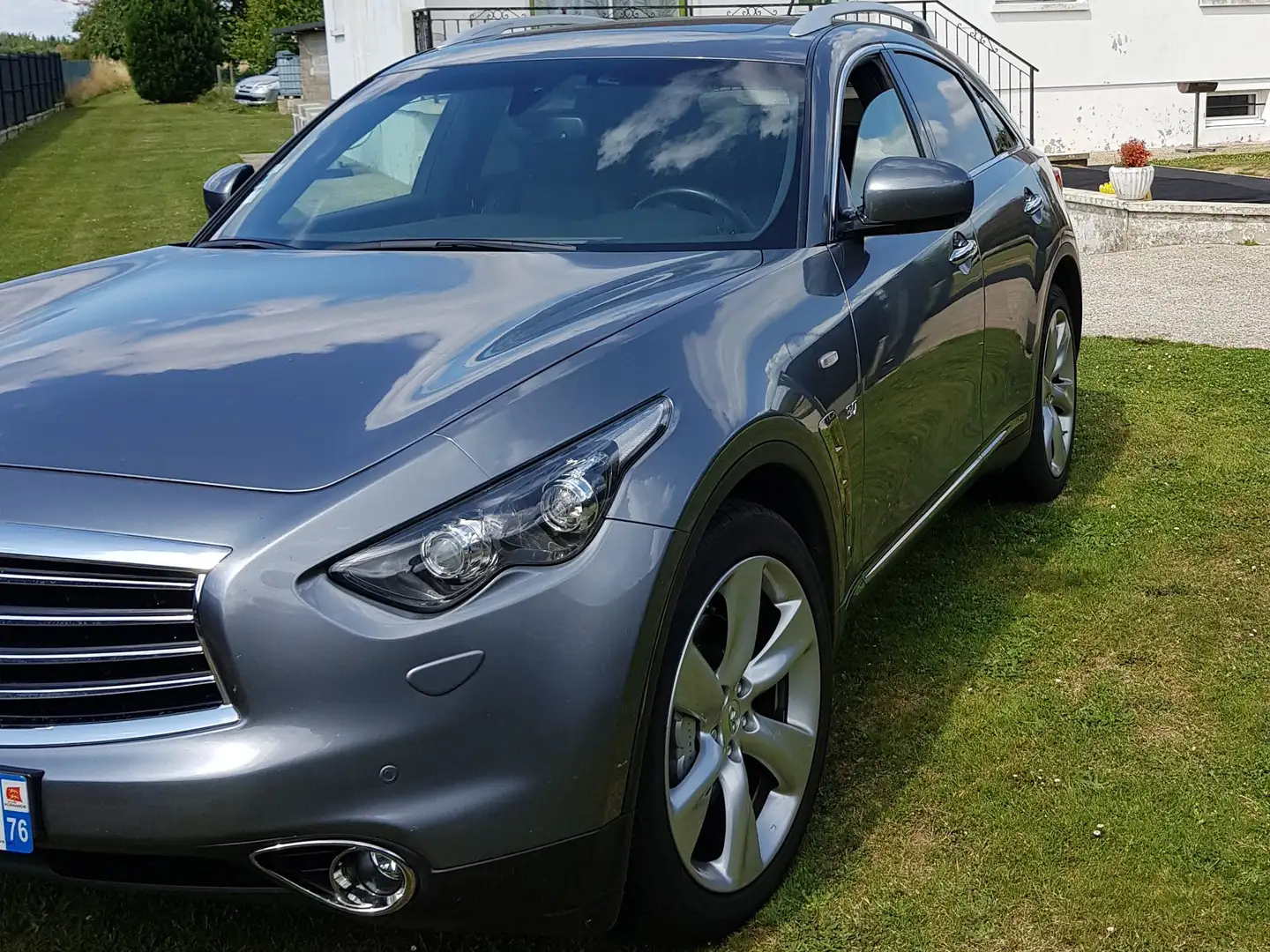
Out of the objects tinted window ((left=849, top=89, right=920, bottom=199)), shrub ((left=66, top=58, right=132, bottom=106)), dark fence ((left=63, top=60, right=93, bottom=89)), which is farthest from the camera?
dark fence ((left=63, top=60, right=93, bottom=89))

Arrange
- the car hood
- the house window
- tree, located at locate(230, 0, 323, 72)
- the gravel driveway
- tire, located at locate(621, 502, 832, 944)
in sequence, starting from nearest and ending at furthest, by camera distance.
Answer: the car hood
tire, located at locate(621, 502, 832, 944)
the gravel driveway
the house window
tree, located at locate(230, 0, 323, 72)

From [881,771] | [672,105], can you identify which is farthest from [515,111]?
[881,771]

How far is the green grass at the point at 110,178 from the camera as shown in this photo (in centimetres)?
1495

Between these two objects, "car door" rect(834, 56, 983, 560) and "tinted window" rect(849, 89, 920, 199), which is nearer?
"car door" rect(834, 56, 983, 560)

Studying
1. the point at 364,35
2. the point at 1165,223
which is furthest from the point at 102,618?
the point at 364,35

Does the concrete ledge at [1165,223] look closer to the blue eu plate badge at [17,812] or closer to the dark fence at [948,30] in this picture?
the dark fence at [948,30]

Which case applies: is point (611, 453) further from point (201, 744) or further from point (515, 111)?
point (515, 111)

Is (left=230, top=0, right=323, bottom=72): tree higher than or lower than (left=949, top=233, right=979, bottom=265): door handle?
higher

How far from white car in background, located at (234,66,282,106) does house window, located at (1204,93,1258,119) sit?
28.4m

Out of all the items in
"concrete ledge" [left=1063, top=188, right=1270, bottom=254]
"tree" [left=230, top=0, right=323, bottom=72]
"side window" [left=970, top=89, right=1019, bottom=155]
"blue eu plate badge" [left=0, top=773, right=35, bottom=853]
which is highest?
"tree" [left=230, top=0, right=323, bottom=72]

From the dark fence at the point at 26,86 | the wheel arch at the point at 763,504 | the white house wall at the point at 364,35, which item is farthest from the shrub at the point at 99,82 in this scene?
the wheel arch at the point at 763,504

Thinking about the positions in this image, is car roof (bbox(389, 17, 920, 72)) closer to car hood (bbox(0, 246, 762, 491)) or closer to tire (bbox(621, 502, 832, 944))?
car hood (bbox(0, 246, 762, 491))

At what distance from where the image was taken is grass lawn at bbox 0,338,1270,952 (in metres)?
2.75

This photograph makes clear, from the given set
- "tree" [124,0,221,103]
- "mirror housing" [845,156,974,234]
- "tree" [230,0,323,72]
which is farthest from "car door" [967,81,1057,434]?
"tree" [230,0,323,72]
